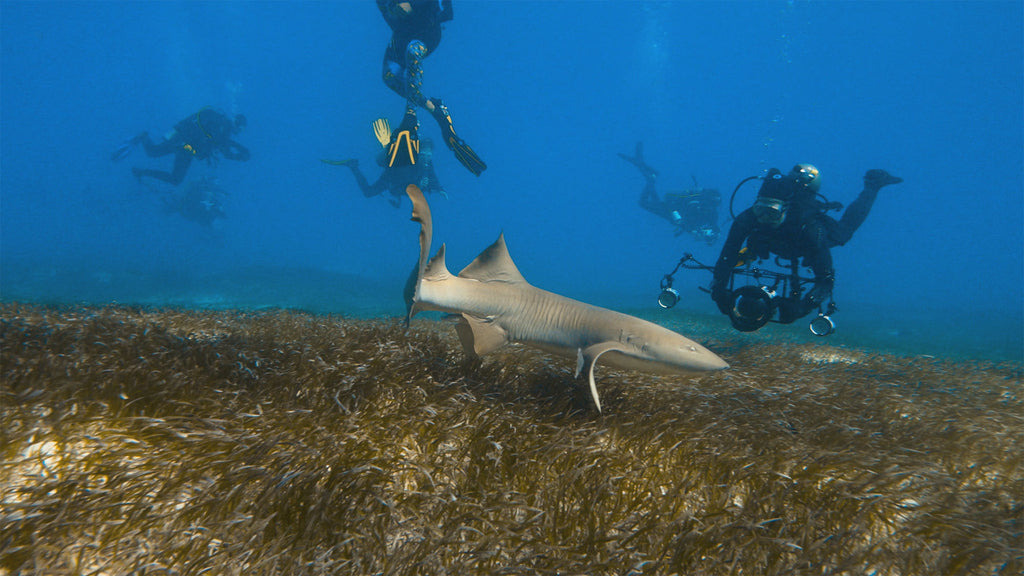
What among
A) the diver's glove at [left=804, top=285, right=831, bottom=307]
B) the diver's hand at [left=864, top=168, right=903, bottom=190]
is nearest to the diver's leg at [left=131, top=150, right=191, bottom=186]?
the diver's glove at [left=804, top=285, right=831, bottom=307]

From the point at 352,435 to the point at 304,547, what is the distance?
0.69 meters

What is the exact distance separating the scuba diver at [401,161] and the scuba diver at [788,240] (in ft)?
27.5

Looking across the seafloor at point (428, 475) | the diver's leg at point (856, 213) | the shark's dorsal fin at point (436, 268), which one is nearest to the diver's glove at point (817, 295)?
the diver's leg at point (856, 213)

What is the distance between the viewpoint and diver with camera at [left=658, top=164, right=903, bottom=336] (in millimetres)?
8016

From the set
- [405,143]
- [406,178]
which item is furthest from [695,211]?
[405,143]

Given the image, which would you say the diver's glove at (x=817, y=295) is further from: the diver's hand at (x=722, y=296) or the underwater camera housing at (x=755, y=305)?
the diver's hand at (x=722, y=296)

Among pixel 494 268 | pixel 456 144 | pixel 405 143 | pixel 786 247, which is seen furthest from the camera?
pixel 456 144

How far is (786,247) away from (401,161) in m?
10.2

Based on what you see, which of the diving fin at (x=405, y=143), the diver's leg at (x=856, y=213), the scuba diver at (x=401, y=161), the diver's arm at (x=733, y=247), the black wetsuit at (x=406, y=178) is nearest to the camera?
the diver's arm at (x=733, y=247)

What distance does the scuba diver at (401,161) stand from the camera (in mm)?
11781

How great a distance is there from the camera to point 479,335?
375 cm

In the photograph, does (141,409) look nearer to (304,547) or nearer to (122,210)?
(304,547)

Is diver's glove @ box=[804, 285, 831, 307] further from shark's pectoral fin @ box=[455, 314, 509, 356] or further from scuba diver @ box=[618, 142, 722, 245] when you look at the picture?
scuba diver @ box=[618, 142, 722, 245]

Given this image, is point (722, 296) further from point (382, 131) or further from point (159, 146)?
point (159, 146)
